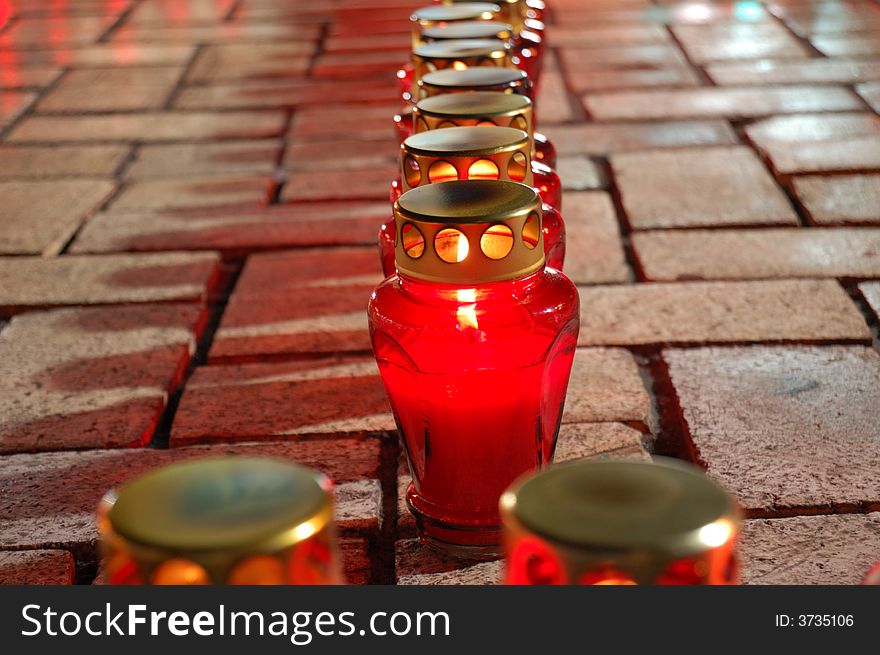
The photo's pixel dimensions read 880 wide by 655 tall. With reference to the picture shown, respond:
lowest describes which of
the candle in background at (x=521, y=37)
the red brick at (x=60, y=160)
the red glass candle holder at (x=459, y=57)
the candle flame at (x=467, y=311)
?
the red brick at (x=60, y=160)

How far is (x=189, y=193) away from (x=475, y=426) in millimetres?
1454

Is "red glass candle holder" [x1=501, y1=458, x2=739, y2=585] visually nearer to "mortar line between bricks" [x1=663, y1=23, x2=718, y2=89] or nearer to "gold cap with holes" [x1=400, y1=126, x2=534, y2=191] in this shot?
"gold cap with holes" [x1=400, y1=126, x2=534, y2=191]

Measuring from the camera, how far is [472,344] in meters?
0.84

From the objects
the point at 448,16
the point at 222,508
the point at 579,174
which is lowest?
the point at 579,174

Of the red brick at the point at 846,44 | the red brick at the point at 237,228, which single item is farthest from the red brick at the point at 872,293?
the red brick at the point at 846,44

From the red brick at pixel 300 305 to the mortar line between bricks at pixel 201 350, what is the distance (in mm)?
21

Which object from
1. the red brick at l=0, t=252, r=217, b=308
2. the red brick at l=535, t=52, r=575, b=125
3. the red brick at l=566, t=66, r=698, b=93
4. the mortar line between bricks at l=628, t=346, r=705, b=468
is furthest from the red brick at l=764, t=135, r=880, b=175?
Answer: the red brick at l=0, t=252, r=217, b=308

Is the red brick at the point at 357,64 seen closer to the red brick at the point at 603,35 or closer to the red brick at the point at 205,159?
the red brick at the point at 603,35

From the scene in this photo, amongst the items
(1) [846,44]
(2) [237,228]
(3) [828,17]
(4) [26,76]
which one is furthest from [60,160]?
(3) [828,17]

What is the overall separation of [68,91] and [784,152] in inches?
72.8

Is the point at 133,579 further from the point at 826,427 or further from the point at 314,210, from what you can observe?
the point at 314,210

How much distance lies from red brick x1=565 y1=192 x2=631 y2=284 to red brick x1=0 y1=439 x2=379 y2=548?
613mm

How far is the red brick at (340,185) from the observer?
7.06ft

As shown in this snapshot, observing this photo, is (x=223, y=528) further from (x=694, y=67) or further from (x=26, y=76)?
(x=26, y=76)
